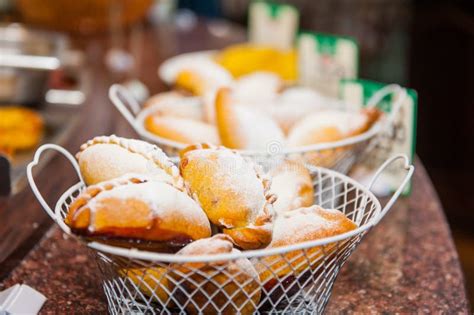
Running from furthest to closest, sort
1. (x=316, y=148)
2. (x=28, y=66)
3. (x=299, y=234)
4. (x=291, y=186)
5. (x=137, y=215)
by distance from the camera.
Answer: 1. (x=28, y=66)
2. (x=316, y=148)
3. (x=291, y=186)
4. (x=299, y=234)
5. (x=137, y=215)

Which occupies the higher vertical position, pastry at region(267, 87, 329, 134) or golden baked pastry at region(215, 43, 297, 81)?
pastry at region(267, 87, 329, 134)

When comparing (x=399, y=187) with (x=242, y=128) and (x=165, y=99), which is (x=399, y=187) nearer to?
(x=242, y=128)

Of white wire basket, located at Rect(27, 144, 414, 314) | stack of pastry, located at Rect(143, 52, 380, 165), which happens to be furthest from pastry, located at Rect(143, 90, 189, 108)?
white wire basket, located at Rect(27, 144, 414, 314)

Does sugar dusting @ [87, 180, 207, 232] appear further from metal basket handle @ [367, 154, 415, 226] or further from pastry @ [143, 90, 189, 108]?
pastry @ [143, 90, 189, 108]

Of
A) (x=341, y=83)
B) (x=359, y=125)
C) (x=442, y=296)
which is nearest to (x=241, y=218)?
(x=442, y=296)

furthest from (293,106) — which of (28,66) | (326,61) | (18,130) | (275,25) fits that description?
(275,25)

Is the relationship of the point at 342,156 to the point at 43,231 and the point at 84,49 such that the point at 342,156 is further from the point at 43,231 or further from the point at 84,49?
the point at 84,49
